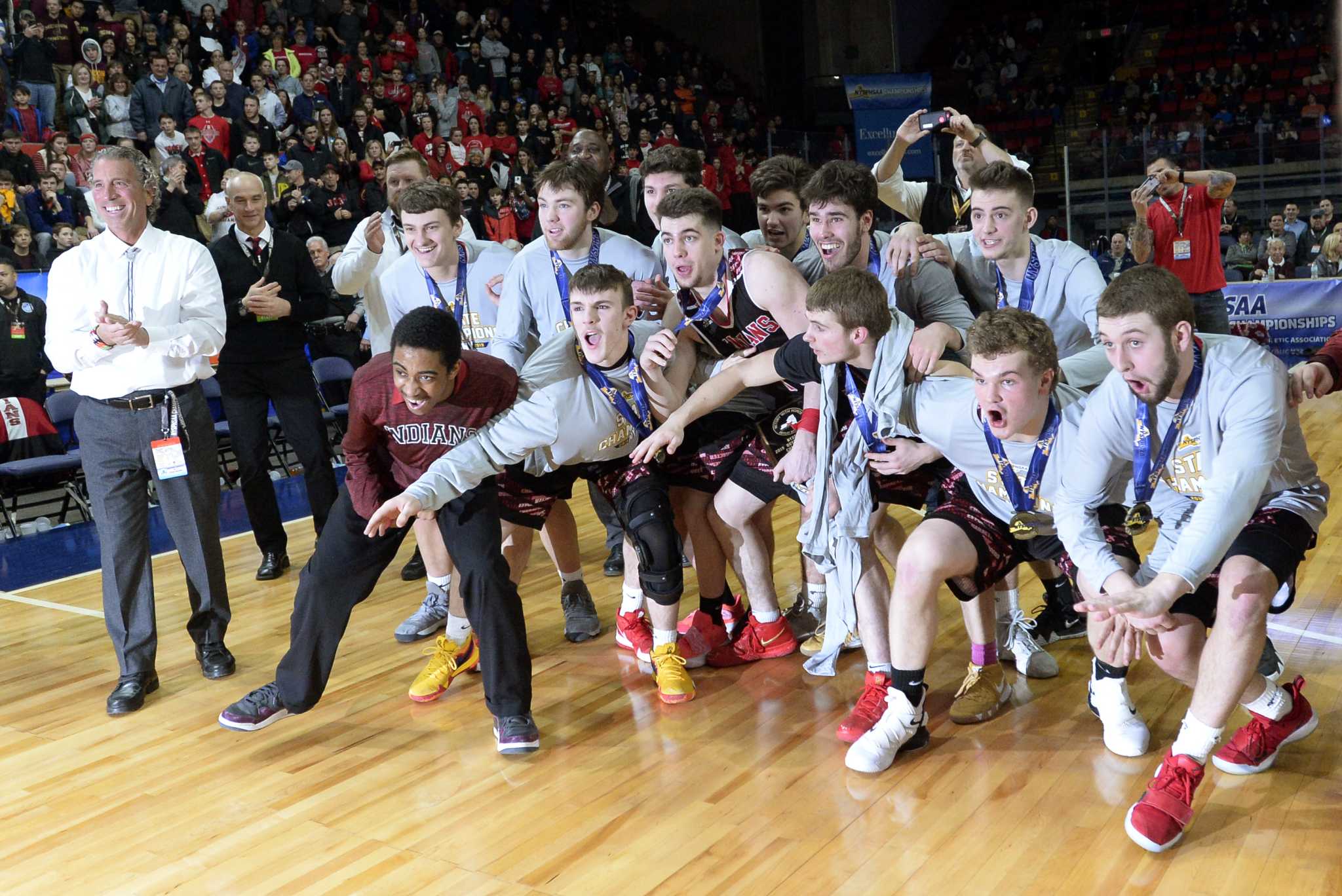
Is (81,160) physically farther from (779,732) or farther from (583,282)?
(779,732)

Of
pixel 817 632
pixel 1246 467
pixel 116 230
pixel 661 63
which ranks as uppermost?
pixel 661 63

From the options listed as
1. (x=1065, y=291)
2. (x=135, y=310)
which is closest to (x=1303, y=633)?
(x=1065, y=291)

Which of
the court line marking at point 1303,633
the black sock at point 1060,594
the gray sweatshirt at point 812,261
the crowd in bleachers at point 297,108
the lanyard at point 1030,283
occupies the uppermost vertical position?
the crowd in bleachers at point 297,108

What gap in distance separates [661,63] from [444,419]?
17.3 metres

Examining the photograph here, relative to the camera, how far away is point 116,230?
4.05m

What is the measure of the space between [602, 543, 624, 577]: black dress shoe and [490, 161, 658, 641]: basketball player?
1.04 meters

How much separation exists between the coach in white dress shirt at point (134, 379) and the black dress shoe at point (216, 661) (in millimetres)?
187

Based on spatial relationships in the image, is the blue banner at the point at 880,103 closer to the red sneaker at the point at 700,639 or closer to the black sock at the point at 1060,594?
the black sock at the point at 1060,594

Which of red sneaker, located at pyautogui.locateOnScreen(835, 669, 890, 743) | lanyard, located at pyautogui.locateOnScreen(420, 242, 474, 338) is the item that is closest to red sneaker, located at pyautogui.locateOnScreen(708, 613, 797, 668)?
red sneaker, located at pyautogui.locateOnScreen(835, 669, 890, 743)

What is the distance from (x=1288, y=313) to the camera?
11305 millimetres

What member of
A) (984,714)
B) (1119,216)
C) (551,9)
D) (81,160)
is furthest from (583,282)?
(551,9)

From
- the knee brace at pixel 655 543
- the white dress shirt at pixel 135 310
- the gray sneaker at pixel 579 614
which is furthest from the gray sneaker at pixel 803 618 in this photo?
the white dress shirt at pixel 135 310

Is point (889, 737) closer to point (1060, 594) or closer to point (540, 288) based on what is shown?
point (1060, 594)

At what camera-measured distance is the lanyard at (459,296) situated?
4.70m
